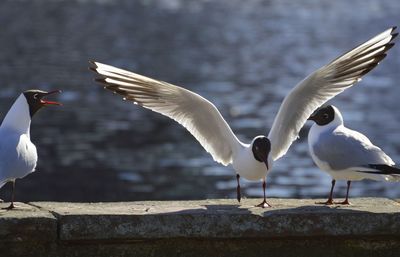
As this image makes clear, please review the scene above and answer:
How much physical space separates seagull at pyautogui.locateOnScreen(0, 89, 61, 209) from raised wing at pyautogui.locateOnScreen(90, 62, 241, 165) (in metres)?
0.59

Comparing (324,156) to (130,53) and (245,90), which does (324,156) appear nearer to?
(245,90)

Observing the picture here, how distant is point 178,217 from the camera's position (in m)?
5.48

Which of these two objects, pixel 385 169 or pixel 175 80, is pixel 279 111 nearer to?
pixel 385 169

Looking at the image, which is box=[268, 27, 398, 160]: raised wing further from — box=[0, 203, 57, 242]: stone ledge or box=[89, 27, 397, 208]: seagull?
box=[0, 203, 57, 242]: stone ledge

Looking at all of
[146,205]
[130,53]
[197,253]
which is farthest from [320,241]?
[130,53]

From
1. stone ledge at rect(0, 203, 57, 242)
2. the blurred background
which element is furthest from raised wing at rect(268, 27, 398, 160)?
the blurred background

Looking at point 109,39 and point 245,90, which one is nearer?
point 245,90

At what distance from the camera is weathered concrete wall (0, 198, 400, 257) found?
213 inches

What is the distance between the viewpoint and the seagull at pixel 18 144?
605 centimetres

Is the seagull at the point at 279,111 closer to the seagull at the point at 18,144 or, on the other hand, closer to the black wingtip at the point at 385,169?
the seagull at the point at 18,144

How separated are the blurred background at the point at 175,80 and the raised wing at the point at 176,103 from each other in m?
8.60

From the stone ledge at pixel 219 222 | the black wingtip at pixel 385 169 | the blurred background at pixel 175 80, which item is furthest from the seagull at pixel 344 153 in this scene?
the blurred background at pixel 175 80

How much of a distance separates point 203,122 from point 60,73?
22706 millimetres

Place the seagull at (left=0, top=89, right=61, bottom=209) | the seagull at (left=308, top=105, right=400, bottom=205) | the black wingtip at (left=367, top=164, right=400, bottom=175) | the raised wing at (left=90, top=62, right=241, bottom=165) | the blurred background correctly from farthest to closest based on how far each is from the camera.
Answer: the blurred background → the raised wing at (left=90, top=62, right=241, bottom=165) → the seagull at (left=308, top=105, right=400, bottom=205) → the black wingtip at (left=367, top=164, right=400, bottom=175) → the seagull at (left=0, top=89, right=61, bottom=209)
